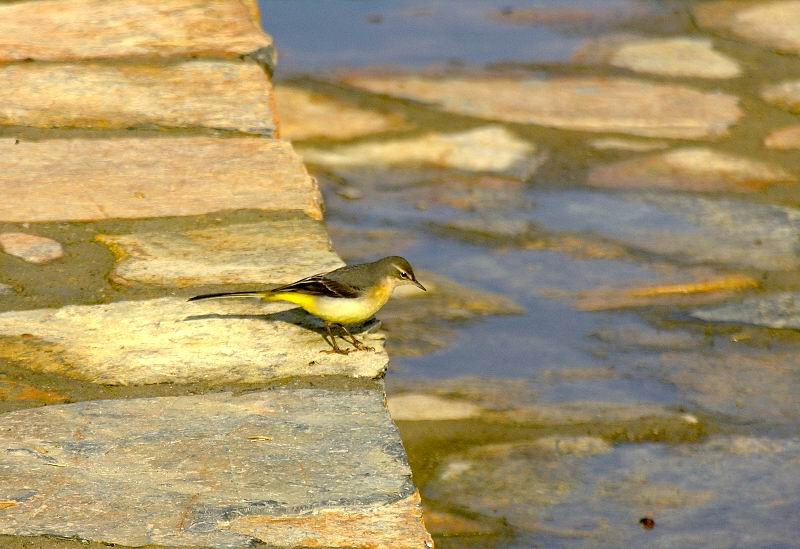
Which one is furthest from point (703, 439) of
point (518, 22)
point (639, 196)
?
point (518, 22)

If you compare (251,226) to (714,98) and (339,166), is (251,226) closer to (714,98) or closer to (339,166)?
(339,166)

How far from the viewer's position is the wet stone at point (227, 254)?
349 cm

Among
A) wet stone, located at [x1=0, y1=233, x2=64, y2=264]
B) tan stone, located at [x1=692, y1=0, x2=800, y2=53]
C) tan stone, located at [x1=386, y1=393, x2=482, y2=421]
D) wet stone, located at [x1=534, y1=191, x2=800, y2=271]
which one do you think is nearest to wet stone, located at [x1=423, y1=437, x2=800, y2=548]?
tan stone, located at [x1=386, y1=393, x2=482, y2=421]

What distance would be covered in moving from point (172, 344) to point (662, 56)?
4.87 meters

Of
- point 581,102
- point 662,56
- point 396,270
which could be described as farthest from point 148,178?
point 662,56

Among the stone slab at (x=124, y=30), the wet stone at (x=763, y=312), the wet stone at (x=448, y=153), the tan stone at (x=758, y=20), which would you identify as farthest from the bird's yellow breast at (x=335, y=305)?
the tan stone at (x=758, y=20)

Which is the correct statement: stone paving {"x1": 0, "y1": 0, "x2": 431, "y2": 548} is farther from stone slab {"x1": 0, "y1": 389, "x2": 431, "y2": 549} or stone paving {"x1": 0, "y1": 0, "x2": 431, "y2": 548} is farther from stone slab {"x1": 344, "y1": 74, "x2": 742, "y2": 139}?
stone slab {"x1": 344, "y1": 74, "x2": 742, "y2": 139}

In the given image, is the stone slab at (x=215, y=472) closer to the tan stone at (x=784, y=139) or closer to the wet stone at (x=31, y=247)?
the wet stone at (x=31, y=247)

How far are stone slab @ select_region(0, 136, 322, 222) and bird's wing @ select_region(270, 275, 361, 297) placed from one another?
1.60ft

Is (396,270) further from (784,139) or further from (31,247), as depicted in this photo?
(784,139)

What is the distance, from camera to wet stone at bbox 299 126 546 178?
20.7 feet

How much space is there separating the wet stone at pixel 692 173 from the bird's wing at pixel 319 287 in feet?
9.54

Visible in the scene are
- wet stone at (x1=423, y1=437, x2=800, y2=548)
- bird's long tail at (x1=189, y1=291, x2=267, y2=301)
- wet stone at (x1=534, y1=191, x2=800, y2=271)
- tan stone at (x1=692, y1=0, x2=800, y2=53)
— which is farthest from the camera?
tan stone at (x1=692, y1=0, x2=800, y2=53)

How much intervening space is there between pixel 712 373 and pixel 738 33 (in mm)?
3459
